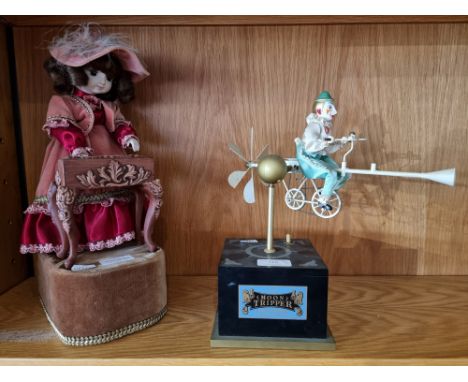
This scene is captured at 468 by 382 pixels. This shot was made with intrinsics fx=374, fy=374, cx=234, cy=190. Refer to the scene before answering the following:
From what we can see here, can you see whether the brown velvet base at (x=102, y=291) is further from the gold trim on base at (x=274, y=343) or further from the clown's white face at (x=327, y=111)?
the clown's white face at (x=327, y=111)

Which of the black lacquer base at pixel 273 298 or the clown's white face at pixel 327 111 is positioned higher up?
the clown's white face at pixel 327 111

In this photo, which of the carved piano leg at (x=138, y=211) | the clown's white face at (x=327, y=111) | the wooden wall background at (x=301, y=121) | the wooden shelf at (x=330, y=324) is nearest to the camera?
the wooden shelf at (x=330, y=324)

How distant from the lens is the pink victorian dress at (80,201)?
0.93 m

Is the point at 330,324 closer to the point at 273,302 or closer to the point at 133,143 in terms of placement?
the point at 273,302

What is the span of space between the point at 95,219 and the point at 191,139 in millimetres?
375

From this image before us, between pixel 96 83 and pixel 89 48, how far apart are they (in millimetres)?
87

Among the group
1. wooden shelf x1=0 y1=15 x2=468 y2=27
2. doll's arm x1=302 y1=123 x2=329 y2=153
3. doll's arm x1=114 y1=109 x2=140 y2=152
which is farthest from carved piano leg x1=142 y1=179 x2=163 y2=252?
Result: wooden shelf x1=0 y1=15 x2=468 y2=27

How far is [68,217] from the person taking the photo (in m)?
0.82

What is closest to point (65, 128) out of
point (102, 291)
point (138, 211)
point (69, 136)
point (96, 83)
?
point (69, 136)

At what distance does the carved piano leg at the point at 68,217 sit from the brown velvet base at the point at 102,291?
3cm

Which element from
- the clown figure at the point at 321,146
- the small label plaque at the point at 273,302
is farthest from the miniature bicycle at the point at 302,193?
the small label plaque at the point at 273,302

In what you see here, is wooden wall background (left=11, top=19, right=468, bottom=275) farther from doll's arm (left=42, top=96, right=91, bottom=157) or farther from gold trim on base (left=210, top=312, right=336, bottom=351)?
gold trim on base (left=210, top=312, right=336, bottom=351)
